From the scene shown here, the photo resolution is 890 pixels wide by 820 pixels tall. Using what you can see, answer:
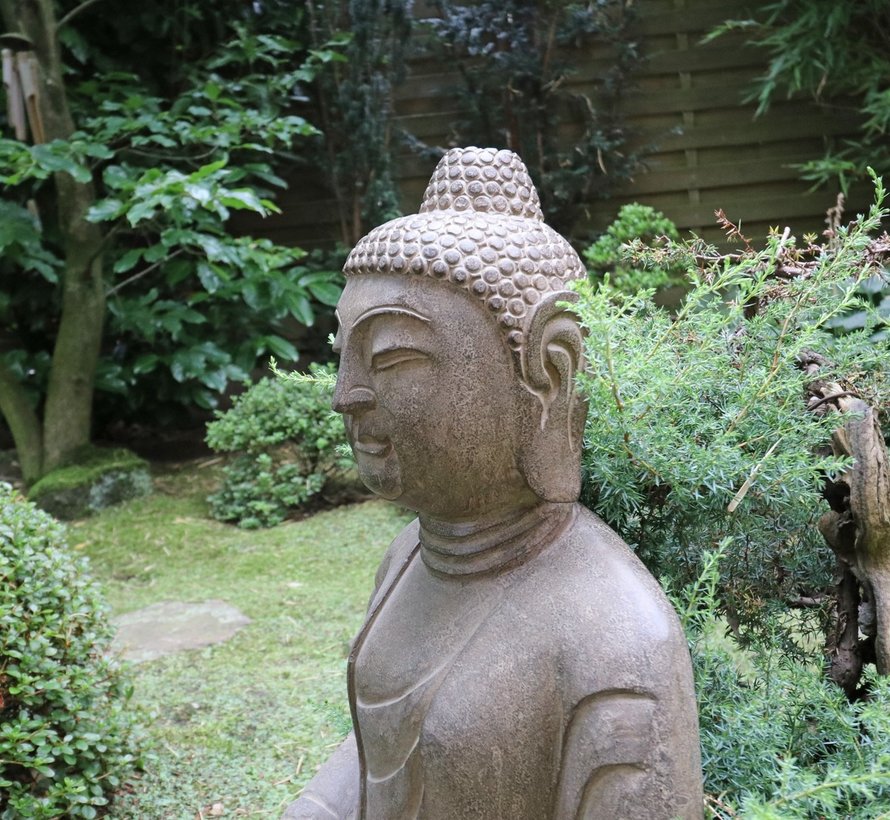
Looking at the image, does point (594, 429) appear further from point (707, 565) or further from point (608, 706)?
point (608, 706)

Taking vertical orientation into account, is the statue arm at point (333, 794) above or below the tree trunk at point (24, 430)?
above

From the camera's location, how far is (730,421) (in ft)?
5.33

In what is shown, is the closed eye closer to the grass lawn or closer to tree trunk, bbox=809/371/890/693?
tree trunk, bbox=809/371/890/693

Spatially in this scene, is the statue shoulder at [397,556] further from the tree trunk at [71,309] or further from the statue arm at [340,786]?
the tree trunk at [71,309]

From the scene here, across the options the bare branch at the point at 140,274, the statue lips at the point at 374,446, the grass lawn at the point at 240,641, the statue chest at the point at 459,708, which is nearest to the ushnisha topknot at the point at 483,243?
the statue lips at the point at 374,446

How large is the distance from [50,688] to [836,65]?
531 cm

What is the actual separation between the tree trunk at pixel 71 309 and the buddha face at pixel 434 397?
16.4 ft

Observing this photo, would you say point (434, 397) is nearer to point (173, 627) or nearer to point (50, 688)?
point (50, 688)

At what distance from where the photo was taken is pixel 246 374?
6.29 metres

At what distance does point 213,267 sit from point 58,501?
168cm

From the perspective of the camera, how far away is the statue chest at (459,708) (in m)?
1.39

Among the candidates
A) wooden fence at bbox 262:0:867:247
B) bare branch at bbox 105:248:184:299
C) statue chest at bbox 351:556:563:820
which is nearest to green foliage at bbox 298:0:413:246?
wooden fence at bbox 262:0:867:247

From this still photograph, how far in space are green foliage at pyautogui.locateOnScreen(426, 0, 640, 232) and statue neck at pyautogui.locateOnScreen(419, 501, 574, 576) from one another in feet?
17.5

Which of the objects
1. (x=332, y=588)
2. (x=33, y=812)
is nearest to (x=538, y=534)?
(x=33, y=812)
